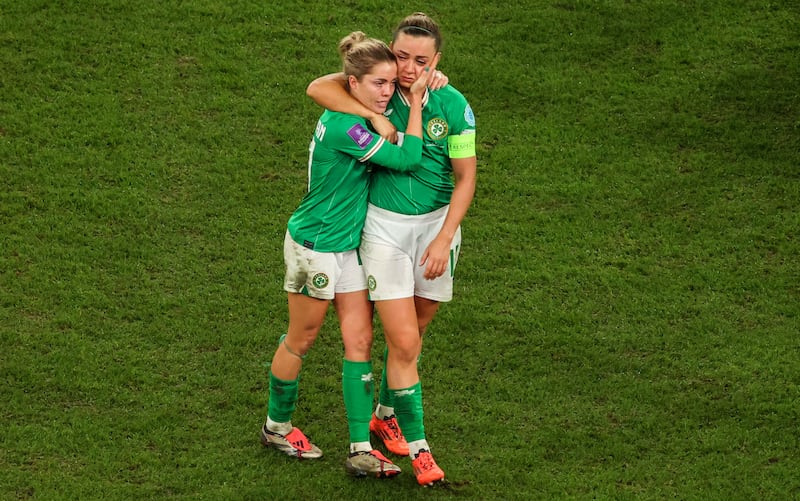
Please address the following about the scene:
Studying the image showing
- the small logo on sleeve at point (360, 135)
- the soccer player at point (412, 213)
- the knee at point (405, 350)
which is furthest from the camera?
the knee at point (405, 350)

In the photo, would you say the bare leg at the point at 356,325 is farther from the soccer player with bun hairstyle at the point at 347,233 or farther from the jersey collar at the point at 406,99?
the jersey collar at the point at 406,99

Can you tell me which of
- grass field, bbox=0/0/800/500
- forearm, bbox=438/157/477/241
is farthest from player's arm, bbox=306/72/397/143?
grass field, bbox=0/0/800/500

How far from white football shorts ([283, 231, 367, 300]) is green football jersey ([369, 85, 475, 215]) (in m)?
0.32

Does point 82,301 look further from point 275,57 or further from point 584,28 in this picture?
point 584,28

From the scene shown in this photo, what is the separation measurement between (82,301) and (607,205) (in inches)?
144

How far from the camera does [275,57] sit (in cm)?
977

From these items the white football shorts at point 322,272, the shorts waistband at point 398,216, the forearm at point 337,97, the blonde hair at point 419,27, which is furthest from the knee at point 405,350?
the blonde hair at point 419,27

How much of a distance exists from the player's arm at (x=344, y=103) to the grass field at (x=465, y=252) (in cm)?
172

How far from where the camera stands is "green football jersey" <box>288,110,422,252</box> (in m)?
5.36

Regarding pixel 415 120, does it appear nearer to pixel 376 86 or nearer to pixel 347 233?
pixel 376 86

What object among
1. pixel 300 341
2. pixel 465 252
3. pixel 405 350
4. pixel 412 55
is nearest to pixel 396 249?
pixel 405 350

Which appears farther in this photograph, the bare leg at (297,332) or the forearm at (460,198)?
the bare leg at (297,332)

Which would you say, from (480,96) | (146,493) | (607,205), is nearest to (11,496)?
(146,493)

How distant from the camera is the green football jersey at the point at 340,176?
5363 mm
